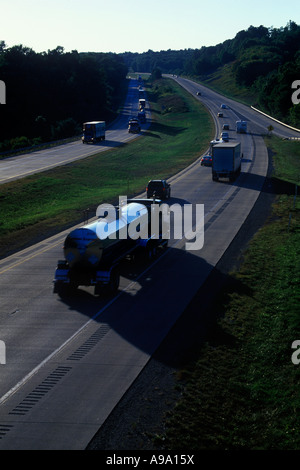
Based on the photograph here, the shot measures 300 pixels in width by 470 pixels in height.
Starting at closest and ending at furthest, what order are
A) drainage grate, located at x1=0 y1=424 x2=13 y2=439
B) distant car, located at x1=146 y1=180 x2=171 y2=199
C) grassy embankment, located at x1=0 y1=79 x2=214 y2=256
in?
drainage grate, located at x1=0 y1=424 x2=13 y2=439, grassy embankment, located at x1=0 y1=79 x2=214 y2=256, distant car, located at x1=146 y1=180 x2=171 y2=199

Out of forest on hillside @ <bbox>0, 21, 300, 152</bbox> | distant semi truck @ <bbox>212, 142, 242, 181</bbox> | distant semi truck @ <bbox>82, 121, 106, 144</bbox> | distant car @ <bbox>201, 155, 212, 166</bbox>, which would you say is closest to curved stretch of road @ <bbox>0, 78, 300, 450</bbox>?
distant semi truck @ <bbox>212, 142, 242, 181</bbox>

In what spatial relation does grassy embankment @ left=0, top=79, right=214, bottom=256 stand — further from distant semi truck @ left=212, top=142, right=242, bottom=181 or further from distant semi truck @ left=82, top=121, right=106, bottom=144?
distant semi truck @ left=212, top=142, right=242, bottom=181

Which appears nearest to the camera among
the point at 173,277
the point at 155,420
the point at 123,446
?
the point at 123,446

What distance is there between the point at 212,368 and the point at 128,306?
6988 millimetres

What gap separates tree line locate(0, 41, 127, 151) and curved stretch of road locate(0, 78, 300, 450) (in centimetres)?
8725

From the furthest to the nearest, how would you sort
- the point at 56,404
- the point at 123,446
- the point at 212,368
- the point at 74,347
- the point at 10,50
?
1. the point at 10,50
2. the point at 74,347
3. the point at 212,368
4. the point at 56,404
5. the point at 123,446

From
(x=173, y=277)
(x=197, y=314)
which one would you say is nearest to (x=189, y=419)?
(x=197, y=314)

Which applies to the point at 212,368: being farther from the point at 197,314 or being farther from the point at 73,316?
the point at 73,316

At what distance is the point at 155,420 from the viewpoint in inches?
573

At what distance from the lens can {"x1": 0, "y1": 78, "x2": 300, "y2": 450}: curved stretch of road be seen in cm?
1485

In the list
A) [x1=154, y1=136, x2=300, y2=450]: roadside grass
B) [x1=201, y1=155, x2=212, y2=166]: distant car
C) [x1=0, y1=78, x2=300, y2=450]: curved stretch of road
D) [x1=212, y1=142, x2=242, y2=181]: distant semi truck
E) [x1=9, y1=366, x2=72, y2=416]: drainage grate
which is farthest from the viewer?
[x1=201, y1=155, x2=212, y2=166]: distant car

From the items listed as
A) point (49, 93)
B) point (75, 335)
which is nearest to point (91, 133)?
point (49, 93)

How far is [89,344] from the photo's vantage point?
65.5ft

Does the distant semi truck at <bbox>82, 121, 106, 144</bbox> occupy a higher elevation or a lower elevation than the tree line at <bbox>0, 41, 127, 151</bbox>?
lower
